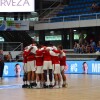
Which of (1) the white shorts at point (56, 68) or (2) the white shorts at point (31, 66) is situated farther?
(2) the white shorts at point (31, 66)

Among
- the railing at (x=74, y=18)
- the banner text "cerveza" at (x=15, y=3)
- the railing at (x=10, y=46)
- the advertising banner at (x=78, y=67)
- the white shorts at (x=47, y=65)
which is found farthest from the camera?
the railing at (x=74, y=18)

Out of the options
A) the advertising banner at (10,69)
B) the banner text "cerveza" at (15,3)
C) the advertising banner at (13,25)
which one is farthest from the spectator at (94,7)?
the banner text "cerveza" at (15,3)

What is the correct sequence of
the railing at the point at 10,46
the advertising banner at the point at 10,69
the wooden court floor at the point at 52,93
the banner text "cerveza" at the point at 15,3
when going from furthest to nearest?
the railing at the point at 10,46
the advertising banner at the point at 10,69
the banner text "cerveza" at the point at 15,3
the wooden court floor at the point at 52,93

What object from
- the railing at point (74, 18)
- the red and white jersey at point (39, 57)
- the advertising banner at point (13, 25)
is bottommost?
the red and white jersey at point (39, 57)

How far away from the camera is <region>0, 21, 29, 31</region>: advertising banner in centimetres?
4269

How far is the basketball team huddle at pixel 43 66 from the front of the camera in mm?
17219

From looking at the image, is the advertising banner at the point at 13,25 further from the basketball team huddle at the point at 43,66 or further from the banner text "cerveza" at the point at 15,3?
the basketball team huddle at the point at 43,66

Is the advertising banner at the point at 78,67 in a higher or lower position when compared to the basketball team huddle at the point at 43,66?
lower

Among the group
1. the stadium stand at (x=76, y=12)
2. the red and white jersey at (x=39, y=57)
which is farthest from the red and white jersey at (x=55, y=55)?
the stadium stand at (x=76, y=12)

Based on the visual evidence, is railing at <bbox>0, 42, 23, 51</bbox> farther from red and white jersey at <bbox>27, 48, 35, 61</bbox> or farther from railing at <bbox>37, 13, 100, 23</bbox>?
red and white jersey at <bbox>27, 48, 35, 61</bbox>

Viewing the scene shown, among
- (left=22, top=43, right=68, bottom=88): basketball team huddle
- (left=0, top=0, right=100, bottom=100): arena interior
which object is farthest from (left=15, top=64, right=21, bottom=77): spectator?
(left=22, top=43, right=68, bottom=88): basketball team huddle

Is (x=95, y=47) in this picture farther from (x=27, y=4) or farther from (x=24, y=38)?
(x=27, y=4)

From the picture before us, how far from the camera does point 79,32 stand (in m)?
45.8

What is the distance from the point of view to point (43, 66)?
17.2 metres
